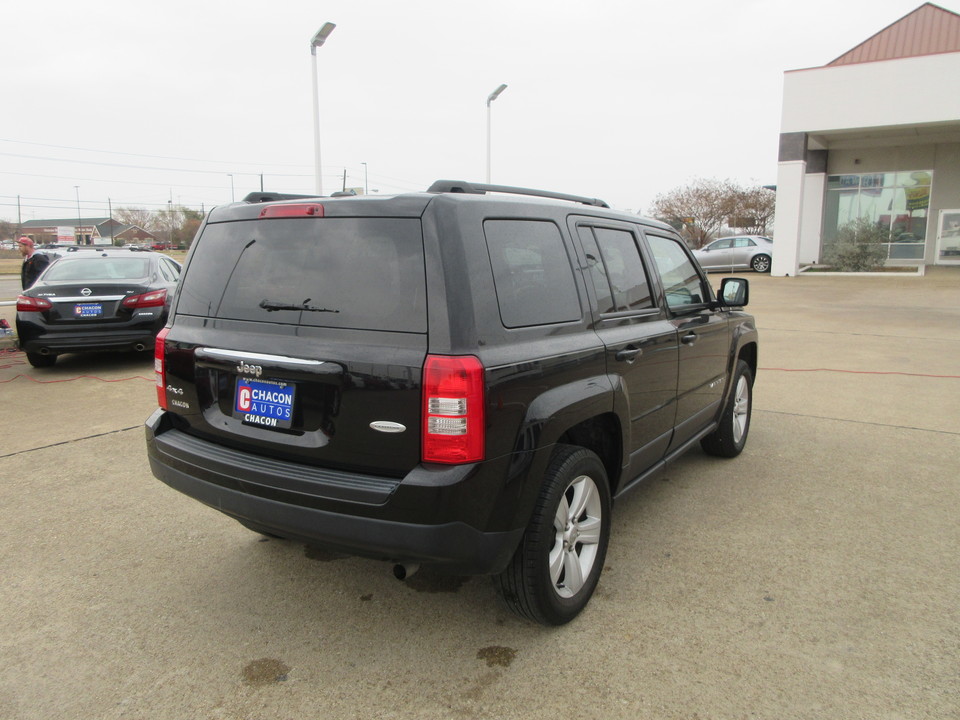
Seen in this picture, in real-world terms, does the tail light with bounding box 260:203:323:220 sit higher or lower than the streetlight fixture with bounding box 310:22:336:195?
lower

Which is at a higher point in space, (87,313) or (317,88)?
(317,88)

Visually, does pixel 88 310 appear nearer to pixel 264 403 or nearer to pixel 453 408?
pixel 264 403

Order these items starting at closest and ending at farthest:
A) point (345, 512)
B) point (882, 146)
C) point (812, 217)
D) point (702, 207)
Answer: point (345, 512) → point (882, 146) → point (812, 217) → point (702, 207)

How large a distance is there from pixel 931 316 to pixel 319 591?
46.2 feet

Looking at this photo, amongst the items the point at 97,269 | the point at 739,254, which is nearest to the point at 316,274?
the point at 97,269

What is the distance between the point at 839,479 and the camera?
461 cm

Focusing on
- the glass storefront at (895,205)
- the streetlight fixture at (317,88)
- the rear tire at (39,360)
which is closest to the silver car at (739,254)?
the glass storefront at (895,205)

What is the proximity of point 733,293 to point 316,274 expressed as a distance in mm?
2985

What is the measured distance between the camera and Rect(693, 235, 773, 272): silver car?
26.3m

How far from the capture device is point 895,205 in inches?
1028

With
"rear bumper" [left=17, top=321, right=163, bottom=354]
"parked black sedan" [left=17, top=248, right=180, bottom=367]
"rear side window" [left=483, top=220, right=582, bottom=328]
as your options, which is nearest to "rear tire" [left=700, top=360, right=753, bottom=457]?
"rear side window" [left=483, top=220, right=582, bottom=328]

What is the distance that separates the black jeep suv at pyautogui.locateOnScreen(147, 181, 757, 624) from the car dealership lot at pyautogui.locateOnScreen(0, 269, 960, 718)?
38cm

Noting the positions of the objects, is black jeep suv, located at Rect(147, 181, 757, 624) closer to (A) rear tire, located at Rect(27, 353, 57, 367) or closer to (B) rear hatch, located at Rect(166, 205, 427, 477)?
(B) rear hatch, located at Rect(166, 205, 427, 477)

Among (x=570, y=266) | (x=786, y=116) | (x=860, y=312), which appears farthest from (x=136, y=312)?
(x=786, y=116)
